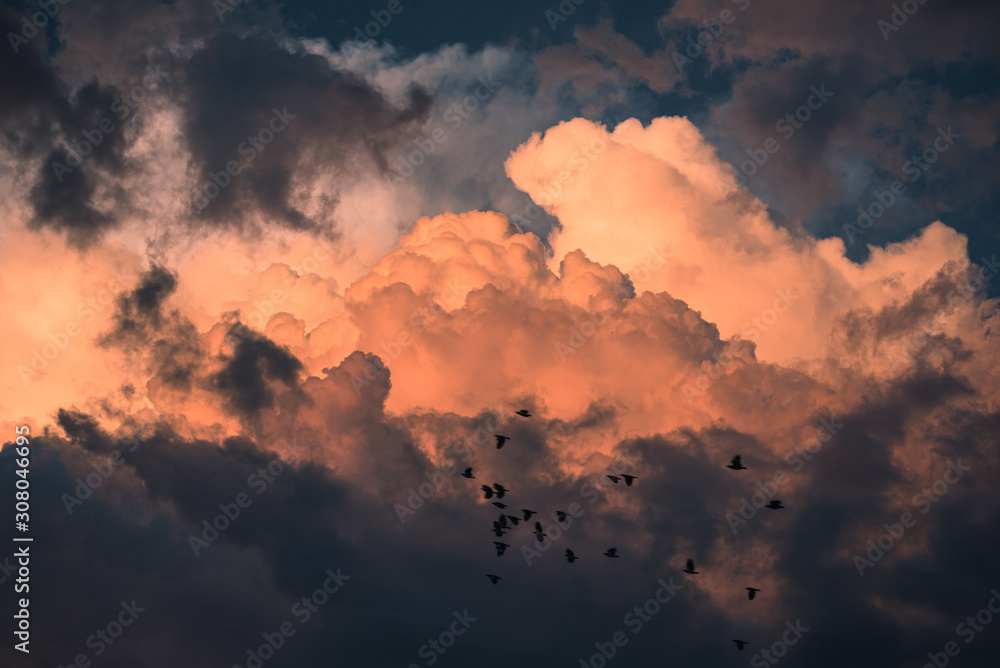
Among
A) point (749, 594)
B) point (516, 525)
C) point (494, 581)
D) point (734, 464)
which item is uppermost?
point (734, 464)

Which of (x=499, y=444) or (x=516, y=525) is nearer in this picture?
(x=499, y=444)

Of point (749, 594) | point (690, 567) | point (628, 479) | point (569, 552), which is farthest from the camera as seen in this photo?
point (569, 552)

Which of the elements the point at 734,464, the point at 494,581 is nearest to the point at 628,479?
the point at 734,464

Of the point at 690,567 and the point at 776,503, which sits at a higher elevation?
the point at 776,503

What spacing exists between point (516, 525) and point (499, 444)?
16480 millimetres

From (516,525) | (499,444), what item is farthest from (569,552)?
(499,444)

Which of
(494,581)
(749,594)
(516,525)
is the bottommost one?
(494,581)

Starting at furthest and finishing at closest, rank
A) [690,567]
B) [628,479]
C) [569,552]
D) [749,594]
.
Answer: [569,552]
[628,479]
[749,594]
[690,567]

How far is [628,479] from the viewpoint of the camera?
4884 inches

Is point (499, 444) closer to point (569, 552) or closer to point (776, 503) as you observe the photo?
point (569, 552)

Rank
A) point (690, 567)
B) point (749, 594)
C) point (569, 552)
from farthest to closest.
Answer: point (569, 552) < point (749, 594) < point (690, 567)

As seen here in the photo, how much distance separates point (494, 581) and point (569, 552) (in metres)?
13.6

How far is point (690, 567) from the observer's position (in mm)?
106750

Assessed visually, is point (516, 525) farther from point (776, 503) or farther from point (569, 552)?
point (776, 503)
